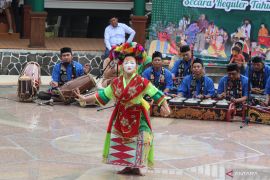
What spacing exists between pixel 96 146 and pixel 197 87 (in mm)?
3469

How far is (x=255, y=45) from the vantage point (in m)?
16.9

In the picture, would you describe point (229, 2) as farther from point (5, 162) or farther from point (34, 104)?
point (5, 162)

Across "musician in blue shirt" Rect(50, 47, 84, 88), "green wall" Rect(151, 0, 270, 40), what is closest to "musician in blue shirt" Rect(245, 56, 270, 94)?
"musician in blue shirt" Rect(50, 47, 84, 88)

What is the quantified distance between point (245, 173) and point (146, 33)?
34.5 feet

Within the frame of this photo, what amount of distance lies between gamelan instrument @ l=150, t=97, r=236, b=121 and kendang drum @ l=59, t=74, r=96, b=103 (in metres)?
1.69

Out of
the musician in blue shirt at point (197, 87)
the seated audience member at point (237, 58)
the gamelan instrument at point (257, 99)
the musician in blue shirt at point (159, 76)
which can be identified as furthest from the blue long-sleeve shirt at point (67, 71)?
the gamelan instrument at point (257, 99)

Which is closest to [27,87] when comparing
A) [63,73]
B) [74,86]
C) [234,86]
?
[63,73]

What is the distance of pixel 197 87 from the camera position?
12.9 meters

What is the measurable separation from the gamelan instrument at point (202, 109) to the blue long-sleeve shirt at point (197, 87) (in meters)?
0.42

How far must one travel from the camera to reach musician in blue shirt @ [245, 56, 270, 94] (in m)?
13.1

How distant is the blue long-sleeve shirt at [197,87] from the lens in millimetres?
12820

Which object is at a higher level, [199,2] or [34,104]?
[199,2]

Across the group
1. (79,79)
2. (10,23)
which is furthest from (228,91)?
(10,23)

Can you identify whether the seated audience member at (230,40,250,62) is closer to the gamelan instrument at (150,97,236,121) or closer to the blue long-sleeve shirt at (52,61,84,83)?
the gamelan instrument at (150,97,236,121)
